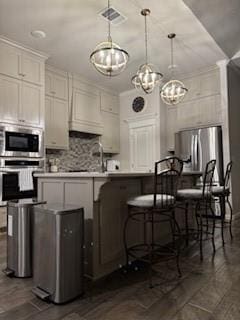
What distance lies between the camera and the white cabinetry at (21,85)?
12.0ft

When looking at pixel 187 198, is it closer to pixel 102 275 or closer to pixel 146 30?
pixel 102 275

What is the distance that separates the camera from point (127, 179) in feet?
7.78

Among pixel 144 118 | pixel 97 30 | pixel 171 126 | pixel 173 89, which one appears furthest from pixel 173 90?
pixel 144 118

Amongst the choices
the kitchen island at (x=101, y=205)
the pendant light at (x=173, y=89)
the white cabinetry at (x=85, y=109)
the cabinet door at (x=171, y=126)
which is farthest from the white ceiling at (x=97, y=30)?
the kitchen island at (x=101, y=205)

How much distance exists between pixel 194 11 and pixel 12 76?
2835 mm

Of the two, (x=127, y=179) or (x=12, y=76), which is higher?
(x=12, y=76)

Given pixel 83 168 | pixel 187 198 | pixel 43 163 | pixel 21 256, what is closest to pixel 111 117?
pixel 83 168

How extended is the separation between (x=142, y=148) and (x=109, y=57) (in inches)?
137

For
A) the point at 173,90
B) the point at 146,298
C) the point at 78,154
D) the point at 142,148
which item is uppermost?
the point at 173,90

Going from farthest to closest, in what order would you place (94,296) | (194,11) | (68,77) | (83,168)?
1. (83,168)
2. (68,77)
3. (194,11)
4. (94,296)

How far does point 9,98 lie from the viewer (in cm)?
371

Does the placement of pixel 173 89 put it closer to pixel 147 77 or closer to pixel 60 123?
pixel 147 77

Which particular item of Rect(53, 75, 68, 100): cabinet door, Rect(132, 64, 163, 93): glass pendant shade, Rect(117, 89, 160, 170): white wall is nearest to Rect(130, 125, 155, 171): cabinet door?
Rect(117, 89, 160, 170): white wall

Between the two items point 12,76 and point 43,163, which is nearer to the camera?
point 12,76
